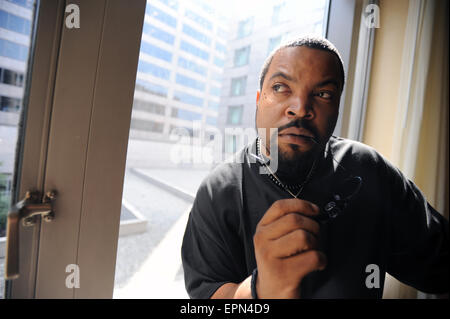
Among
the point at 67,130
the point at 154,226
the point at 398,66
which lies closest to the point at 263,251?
the point at 154,226

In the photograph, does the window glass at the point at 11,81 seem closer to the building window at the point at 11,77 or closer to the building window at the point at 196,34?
the building window at the point at 11,77

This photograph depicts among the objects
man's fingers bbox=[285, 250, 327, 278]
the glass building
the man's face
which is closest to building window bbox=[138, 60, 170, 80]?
the glass building

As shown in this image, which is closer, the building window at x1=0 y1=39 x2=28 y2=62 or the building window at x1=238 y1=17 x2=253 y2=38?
the building window at x1=0 y1=39 x2=28 y2=62

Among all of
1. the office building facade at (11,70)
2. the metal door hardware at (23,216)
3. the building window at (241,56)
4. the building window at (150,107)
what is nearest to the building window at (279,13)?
the building window at (241,56)

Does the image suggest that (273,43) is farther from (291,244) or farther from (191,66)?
(291,244)

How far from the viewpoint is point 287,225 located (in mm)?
558

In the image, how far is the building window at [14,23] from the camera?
576mm

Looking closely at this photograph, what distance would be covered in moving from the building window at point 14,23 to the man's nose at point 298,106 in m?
0.74

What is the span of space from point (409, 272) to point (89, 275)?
1010mm

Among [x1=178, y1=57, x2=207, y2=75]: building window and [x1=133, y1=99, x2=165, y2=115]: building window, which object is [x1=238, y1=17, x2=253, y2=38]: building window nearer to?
[x1=178, y1=57, x2=207, y2=75]: building window

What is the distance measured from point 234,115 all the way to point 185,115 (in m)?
0.16

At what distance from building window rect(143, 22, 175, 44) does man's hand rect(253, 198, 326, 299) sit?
0.63 m

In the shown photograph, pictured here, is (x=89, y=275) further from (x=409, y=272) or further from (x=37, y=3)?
(x=409, y=272)

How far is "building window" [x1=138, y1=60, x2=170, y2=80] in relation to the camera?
697mm
